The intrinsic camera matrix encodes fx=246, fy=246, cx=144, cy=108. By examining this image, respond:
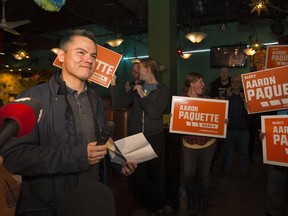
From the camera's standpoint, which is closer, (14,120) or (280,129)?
(14,120)

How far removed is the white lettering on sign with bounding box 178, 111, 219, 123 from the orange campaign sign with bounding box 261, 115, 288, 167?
0.61 metres

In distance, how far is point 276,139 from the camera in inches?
105

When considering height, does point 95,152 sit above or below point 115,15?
below

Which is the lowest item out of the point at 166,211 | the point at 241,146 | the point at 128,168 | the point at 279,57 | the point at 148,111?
the point at 166,211

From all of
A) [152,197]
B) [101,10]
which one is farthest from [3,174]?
[101,10]

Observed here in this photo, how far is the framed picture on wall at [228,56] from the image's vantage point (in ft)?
34.9

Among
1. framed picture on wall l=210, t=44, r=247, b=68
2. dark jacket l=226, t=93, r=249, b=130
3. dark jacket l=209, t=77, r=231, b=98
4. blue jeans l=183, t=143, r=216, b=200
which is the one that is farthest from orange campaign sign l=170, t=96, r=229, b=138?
framed picture on wall l=210, t=44, r=247, b=68

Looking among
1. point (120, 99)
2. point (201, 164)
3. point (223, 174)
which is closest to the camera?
point (120, 99)

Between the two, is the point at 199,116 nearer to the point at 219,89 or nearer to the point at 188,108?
the point at 188,108

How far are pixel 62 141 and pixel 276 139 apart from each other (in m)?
2.31

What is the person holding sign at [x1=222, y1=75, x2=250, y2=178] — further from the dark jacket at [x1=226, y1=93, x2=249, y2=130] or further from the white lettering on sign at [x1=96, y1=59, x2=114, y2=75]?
the white lettering on sign at [x1=96, y1=59, x2=114, y2=75]

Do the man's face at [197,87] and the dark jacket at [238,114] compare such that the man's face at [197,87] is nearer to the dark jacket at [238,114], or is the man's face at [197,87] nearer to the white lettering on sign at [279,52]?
the white lettering on sign at [279,52]

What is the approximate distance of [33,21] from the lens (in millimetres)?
11688

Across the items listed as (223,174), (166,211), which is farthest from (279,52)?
(166,211)
